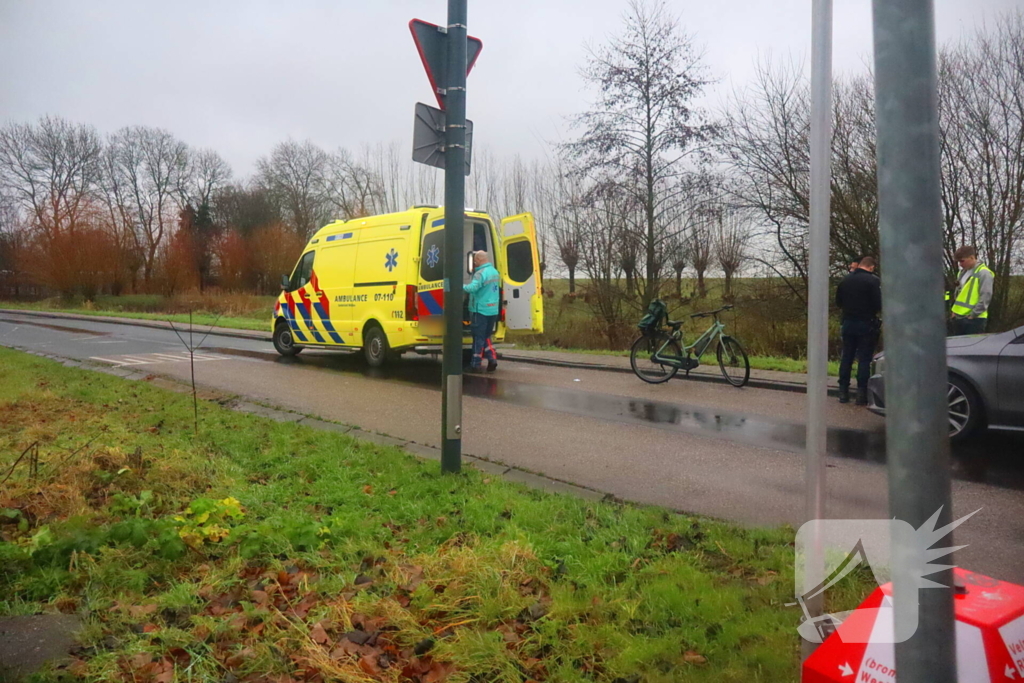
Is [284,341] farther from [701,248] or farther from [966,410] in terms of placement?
[966,410]

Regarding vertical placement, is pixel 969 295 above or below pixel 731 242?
below

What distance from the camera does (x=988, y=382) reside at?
19.3 ft

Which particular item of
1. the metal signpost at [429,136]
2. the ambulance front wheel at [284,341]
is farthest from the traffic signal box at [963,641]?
the ambulance front wheel at [284,341]

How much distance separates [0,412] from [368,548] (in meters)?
5.55

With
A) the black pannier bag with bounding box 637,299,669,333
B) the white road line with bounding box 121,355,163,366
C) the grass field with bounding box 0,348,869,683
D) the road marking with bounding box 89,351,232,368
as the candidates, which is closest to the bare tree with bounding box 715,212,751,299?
the black pannier bag with bounding box 637,299,669,333

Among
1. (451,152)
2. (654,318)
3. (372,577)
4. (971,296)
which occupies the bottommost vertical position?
(372,577)

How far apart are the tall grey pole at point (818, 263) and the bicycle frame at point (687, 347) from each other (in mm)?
7529

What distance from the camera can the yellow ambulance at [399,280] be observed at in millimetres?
11391

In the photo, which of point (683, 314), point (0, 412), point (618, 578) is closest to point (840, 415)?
point (618, 578)

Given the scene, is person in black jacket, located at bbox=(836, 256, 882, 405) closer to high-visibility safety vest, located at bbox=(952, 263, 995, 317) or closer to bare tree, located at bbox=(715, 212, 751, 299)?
high-visibility safety vest, located at bbox=(952, 263, 995, 317)

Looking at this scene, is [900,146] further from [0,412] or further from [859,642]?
[0,412]

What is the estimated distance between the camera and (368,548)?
143 inches

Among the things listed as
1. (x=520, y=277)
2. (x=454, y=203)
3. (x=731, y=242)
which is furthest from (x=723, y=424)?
(x=731, y=242)

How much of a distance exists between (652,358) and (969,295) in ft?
13.0
